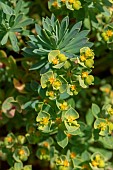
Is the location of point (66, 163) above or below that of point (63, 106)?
below

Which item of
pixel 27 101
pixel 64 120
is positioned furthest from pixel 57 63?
pixel 27 101

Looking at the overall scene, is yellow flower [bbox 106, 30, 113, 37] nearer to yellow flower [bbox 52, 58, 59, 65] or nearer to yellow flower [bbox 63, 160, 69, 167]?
yellow flower [bbox 52, 58, 59, 65]

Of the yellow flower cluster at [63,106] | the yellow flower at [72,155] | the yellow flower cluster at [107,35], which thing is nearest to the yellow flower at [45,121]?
the yellow flower cluster at [63,106]

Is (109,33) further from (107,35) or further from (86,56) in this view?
(86,56)

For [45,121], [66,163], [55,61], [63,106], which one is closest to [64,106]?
[63,106]

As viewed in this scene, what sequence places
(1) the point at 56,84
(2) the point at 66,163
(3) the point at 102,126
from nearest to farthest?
(1) the point at 56,84 < (3) the point at 102,126 < (2) the point at 66,163

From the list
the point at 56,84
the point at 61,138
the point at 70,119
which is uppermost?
the point at 56,84

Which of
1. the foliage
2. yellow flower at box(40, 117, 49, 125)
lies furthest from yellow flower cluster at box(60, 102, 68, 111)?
yellow flower at box(40, 117, 49, 125)

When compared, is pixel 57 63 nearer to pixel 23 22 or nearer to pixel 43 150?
pixel 23 22

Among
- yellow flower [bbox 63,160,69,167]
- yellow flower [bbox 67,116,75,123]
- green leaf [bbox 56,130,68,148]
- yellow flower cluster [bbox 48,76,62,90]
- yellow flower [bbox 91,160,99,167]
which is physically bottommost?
yellow flower [bbox 91,160,99,167]
